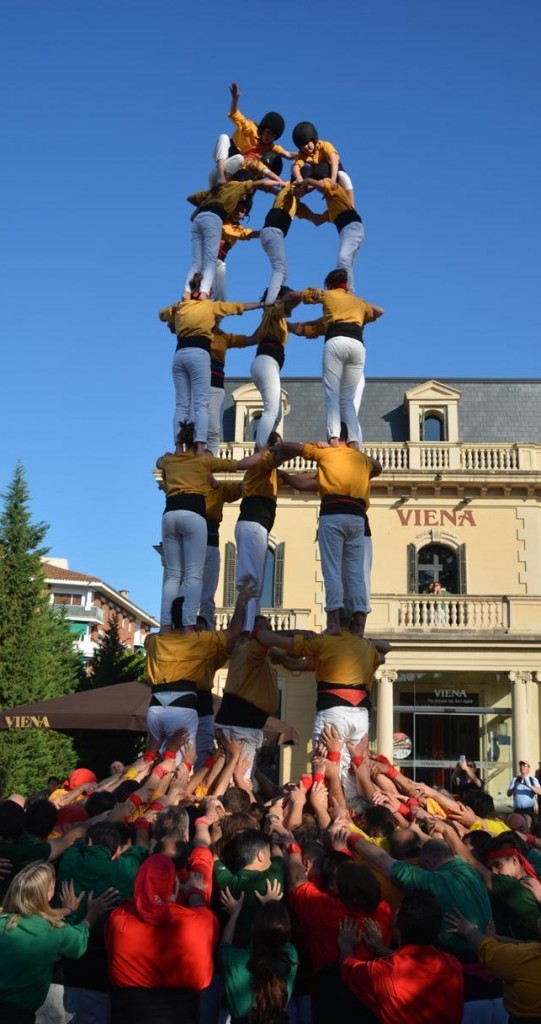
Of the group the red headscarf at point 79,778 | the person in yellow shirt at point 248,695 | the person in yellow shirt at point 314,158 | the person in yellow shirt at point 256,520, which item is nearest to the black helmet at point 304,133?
the person in yellow shirt at point 314,158

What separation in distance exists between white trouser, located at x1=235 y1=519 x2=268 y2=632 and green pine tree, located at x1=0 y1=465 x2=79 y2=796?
9.37 m

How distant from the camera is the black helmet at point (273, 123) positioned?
35.2 ft

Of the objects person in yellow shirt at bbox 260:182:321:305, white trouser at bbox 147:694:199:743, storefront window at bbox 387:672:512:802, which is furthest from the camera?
storefront window at bbox 387:672:512:802

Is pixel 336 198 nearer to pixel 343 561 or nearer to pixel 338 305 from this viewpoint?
pixel 338 305

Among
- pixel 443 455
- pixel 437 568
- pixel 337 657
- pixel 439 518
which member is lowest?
pixel 337 657

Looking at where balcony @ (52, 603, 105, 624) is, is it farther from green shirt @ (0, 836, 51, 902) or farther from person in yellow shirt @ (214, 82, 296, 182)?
green shirt @ (0, 836, 51, 902)

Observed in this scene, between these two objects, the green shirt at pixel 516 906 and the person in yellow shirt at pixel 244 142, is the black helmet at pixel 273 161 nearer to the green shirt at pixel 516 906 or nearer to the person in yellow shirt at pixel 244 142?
the person in yellow shirt at pixel 244 142

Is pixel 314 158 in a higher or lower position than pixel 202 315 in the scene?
higher

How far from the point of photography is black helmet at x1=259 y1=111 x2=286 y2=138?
10727 mm

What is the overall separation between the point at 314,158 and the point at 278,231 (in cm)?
110

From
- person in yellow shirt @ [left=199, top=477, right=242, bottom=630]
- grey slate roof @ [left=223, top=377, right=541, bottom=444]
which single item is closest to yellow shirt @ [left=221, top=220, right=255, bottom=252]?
person in yellow shirt @ [left=199, top=477, right=242, bottom=630]

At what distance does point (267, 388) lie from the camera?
950 cm

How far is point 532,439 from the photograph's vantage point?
22.8 meters

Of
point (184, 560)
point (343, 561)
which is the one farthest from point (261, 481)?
point (343, 561)
